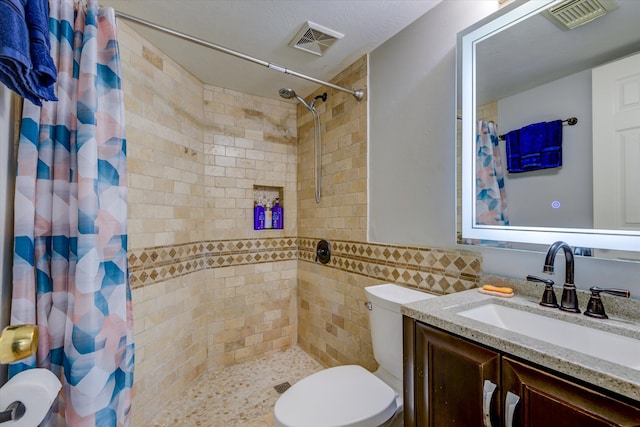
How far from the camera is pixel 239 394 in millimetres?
1983

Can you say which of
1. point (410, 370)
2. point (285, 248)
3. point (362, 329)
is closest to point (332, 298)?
point (362, 329)

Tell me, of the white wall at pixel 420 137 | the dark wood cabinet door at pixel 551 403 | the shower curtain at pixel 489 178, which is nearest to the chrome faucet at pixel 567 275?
the white wall at pixel 420 137

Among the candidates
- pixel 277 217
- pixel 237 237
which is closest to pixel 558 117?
pixel 277 217

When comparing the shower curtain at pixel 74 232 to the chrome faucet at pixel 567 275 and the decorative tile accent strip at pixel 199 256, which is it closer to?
the decorative tile accent strip at pixel 199 256

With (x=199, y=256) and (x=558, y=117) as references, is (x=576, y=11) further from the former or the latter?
(x=199, y=256)

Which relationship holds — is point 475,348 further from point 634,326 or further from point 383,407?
point 383,407

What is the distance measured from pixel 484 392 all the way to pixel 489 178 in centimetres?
90

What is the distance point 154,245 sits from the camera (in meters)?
1.75

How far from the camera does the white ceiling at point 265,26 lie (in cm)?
143

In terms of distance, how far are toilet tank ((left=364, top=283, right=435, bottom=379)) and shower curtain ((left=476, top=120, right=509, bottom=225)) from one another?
487mm

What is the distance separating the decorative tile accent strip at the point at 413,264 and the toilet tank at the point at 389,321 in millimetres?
97

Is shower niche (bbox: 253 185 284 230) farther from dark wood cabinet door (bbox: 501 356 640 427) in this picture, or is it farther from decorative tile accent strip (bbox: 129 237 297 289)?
dark wood cabinet door (bbox: 501 356 640 427)

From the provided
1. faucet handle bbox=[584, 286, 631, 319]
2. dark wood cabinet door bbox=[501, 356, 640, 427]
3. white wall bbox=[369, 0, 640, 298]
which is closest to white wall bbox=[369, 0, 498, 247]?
white wall bbox=[369, 0, 640, 298]

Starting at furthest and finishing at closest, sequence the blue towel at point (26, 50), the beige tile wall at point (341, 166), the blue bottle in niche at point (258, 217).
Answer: the blue bottle in niche at point (258, 217), the beige tile wall at point (341, 166), the blue towel at point (26, 50)
